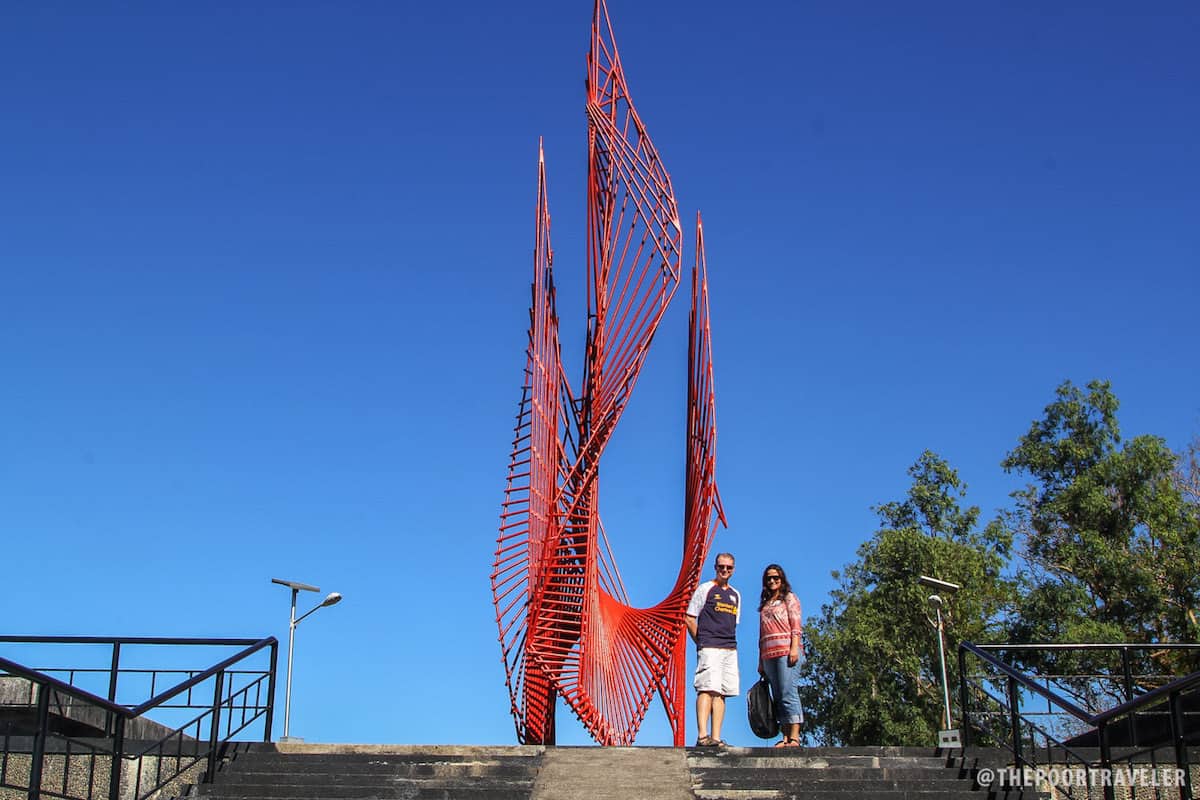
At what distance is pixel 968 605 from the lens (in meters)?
29.2

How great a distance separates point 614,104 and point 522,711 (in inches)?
271

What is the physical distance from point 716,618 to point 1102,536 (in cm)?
2237

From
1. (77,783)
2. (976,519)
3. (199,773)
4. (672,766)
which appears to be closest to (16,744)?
(77,783)

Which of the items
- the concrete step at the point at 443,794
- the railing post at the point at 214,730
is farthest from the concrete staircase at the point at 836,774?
the railing post at the point at 214,730

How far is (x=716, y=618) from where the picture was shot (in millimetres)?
9938

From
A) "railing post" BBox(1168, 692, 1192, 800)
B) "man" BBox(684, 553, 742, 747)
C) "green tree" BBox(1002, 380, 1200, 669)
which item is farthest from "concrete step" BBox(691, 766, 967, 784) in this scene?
"green tree" BBox(1002, 380, 1200, 669)

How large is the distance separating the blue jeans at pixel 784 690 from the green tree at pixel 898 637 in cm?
2017

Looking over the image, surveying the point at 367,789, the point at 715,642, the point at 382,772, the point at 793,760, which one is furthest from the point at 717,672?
the point at 367,789

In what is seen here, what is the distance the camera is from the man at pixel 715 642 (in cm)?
979

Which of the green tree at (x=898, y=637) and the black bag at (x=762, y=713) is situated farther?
the green tree at (x=898, y=637)

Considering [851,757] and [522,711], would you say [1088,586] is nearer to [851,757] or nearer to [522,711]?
[522,711]

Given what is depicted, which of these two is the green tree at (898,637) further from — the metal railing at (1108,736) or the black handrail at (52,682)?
the black handrail at (52,682)

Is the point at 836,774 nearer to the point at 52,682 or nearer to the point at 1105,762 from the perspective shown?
the point at 1105,762

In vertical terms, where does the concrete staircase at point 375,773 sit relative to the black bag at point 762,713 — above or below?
below
